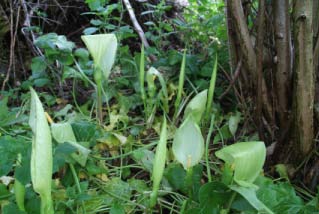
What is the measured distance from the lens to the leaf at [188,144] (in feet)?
2.10

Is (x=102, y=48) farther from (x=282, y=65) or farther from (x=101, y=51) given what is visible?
(x=282, y=65)

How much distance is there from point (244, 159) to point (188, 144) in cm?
9

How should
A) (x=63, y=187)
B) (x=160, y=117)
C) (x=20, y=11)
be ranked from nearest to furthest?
(x=63, y=187) → (x=160, y=117) → (x=20, y=11)

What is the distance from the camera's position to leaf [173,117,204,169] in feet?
2.10

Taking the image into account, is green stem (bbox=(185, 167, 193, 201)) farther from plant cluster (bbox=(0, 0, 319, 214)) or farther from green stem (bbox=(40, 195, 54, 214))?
green stem (bbox=(40, 195, 54, 214))

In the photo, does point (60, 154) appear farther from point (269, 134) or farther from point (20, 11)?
point (20, 11)

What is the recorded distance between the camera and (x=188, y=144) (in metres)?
0.65

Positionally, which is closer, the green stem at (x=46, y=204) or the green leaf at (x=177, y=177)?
the green stem at (x=46, y=204)

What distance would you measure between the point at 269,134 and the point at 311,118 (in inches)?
4.9

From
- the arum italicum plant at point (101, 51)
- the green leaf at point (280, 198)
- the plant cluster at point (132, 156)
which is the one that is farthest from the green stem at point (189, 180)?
the arum italicum plant at point (101, 51)

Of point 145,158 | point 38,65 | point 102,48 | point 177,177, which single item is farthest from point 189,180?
point 38,65

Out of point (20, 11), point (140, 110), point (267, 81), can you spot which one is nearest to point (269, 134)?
point (267, 81)

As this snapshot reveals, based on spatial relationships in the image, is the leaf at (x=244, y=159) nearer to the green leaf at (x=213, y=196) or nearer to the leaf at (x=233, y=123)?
the green leaf at (x=213, y=196)

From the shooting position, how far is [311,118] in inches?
30.2
